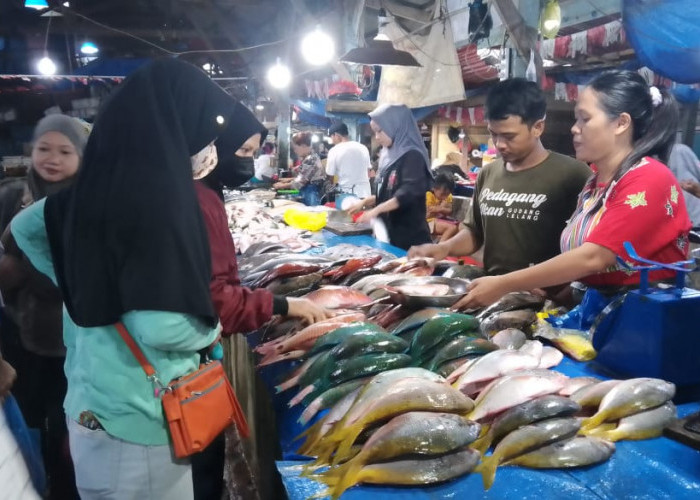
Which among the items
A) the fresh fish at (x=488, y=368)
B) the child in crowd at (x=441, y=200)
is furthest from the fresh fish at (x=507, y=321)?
the child in crowd at (x=441, y=200)

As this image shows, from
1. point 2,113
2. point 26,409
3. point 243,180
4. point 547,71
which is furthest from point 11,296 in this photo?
point 2,113

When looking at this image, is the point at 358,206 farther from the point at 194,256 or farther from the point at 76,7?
the point at 76,7

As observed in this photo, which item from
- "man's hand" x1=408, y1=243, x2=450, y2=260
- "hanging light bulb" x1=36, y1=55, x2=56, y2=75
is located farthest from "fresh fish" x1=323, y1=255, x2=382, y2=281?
"hanging light bulb" x1=36, y1=55, x2=56, y2=75

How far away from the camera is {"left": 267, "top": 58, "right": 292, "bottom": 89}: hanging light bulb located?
11734 mm

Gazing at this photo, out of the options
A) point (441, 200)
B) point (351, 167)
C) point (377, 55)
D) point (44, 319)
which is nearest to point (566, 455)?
point (44, 319)

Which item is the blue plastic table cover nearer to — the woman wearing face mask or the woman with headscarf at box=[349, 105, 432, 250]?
the woman wearing face mask

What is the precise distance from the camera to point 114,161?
1487mm

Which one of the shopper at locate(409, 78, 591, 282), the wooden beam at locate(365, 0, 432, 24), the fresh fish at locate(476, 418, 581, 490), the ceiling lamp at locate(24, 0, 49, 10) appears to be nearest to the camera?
the fresh fish at locate(476, 418, 581, 490)

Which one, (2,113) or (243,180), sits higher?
(2,113)

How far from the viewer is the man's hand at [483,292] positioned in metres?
2.48

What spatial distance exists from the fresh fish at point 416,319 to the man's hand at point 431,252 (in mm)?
1286

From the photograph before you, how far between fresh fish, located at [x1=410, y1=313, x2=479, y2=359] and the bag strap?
1.00m

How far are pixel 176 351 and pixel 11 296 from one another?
75.6 inches

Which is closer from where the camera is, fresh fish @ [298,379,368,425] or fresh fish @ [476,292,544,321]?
fresh fish @ [298,379,368,425]
